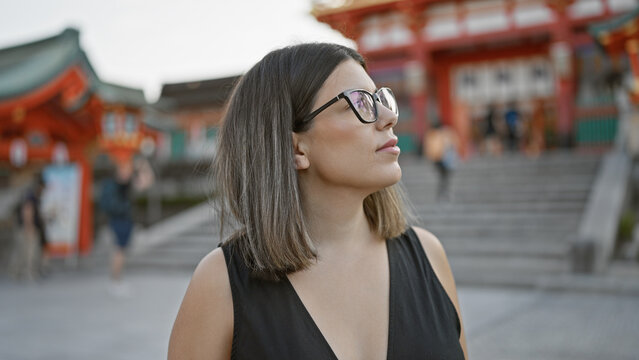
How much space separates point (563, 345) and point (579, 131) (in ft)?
32.6

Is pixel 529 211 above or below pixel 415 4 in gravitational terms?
below

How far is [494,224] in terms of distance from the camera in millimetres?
7953

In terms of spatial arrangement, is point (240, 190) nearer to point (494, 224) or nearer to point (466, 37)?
point (494, 224)

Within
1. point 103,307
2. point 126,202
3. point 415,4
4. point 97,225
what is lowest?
point 97,225

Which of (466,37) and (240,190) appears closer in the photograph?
Answer: (240,190)

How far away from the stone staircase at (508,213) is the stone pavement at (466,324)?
0.59 meters

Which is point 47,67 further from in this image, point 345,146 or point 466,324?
point 345,146

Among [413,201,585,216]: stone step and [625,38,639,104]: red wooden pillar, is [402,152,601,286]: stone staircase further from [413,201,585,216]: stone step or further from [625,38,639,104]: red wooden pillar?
[625,38,639,104]: red wooden pillar

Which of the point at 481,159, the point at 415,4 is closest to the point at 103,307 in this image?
the point at 481,159

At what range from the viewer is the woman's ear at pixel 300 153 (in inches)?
55.8

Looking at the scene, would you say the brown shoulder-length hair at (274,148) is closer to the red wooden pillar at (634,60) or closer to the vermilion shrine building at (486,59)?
the red wooden pillar at (634,60)

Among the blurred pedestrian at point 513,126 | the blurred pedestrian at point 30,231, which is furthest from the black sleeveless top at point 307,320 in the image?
the blurred pedestrian at point 513,126

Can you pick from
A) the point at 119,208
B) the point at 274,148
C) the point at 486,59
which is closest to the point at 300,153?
the point at 274,148

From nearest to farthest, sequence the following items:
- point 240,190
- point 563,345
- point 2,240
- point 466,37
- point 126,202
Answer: point 240,190, point 563,345, point 126,202, point 2,240, point 466,37
